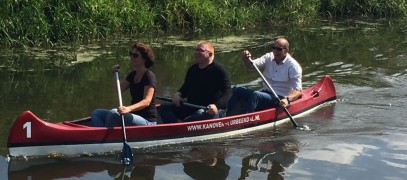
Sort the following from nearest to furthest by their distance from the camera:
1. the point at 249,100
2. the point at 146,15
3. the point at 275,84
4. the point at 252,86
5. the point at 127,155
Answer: the point at 127,155
the point at 249,100
the point at 275,84
the point at 252,86
the point at 146,15

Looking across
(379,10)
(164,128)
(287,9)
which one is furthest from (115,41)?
(379,10)

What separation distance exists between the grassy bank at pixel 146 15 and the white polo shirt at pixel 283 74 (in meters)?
6.81

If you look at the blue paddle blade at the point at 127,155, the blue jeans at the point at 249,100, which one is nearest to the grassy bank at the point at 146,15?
the blue jeans at the point at 249,100

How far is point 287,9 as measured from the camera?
2114 cm

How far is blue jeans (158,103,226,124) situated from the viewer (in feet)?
27.0

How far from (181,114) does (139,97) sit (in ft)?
3.20

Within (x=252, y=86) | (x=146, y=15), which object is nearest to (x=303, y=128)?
(x=252, y=86)

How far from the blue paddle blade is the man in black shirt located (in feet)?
3.73

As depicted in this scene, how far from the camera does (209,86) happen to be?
8125mm

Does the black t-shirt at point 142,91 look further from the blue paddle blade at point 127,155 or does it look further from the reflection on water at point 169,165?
the blue paddle blade at point 127,155

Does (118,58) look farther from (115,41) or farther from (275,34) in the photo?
(275,34)

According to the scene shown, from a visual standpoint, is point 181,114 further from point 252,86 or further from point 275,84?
point 252,86

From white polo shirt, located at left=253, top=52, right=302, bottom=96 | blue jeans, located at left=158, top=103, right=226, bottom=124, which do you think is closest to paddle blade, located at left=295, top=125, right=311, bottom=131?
white polo shirt, located at left=253, top=52, right=302, bottom=96

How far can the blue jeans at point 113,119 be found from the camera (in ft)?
24.6
